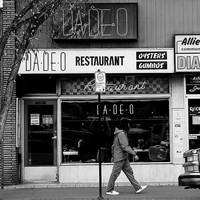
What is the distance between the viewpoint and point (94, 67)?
570 inches

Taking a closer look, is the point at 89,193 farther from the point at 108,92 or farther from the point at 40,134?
the point at 108,92

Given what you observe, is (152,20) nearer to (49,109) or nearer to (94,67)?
(94,67)

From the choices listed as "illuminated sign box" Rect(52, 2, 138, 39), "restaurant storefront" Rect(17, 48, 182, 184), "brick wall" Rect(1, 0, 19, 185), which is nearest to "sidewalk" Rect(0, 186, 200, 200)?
"brick wall" Rect(1, 0, 19, 185)

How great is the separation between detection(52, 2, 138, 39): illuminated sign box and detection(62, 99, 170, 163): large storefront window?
1.94 m

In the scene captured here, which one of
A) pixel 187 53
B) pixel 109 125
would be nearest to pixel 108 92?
pixel 109 125

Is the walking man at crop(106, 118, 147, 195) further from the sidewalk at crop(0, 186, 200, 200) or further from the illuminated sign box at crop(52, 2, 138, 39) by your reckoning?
the illuminated sign box at crop(52, 2, 138, 39)

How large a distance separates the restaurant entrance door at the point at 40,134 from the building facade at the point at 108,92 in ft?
0.09

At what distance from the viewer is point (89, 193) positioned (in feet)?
42.7

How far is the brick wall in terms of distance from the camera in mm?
14289

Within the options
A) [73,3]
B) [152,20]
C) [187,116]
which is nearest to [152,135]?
[187,116]

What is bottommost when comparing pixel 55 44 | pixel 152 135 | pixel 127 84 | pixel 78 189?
pixel 78 189

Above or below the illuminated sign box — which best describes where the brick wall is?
below

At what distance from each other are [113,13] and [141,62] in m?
1.56

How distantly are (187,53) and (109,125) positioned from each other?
2.99m
